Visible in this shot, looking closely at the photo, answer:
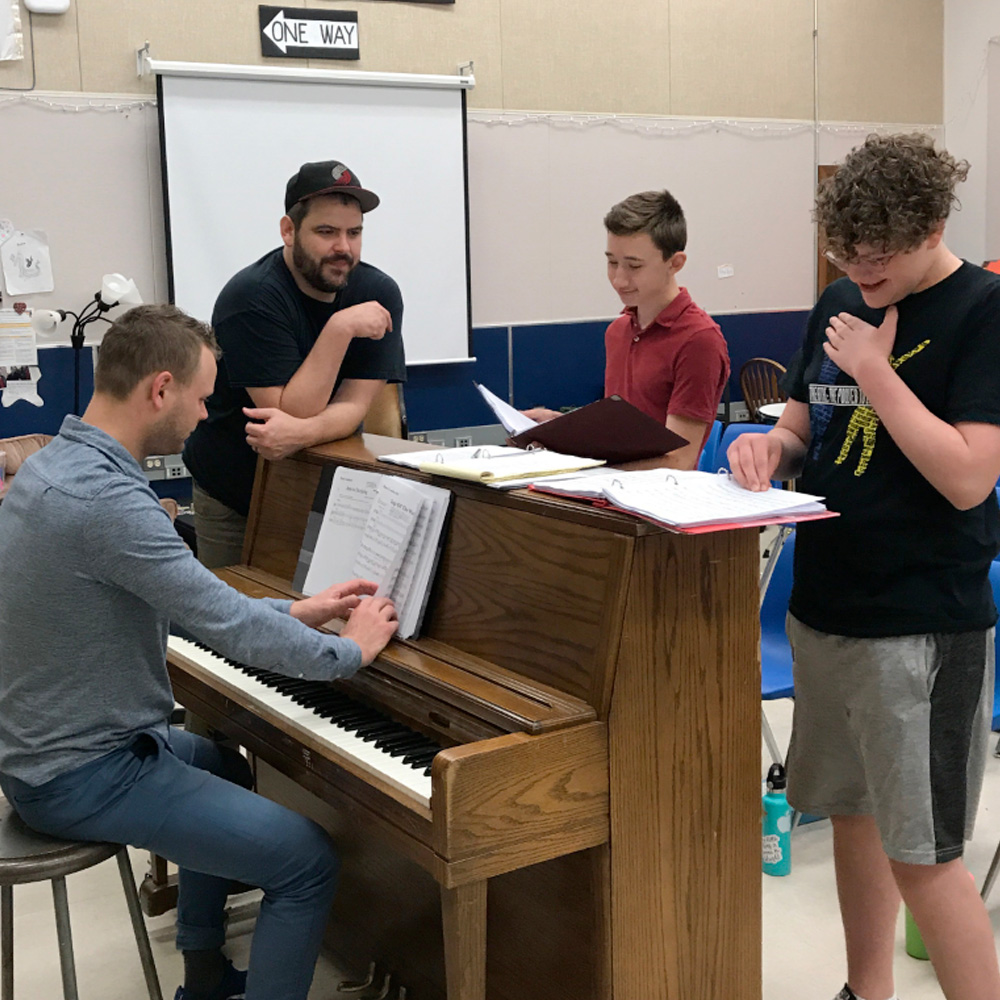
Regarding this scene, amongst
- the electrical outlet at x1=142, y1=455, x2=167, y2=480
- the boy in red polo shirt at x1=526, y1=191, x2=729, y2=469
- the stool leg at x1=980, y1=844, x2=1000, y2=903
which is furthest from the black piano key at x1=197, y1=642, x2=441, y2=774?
the electrical outlet at x1=142, y1=455, x2=167, y2=480

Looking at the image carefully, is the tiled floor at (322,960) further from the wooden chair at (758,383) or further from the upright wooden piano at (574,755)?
the wooden chair at (758,383)

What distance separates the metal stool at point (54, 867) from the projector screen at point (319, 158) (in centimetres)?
369

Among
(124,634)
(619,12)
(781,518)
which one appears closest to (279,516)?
(124,634)

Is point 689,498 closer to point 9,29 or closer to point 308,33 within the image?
point 9,29

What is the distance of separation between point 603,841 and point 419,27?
4998 mm

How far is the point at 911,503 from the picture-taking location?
5.93 feet

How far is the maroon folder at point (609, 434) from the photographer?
6.63 ft

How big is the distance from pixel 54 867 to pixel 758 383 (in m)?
5.80

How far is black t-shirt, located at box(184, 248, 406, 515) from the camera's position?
257 cm

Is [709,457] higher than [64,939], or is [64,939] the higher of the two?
[709,457]

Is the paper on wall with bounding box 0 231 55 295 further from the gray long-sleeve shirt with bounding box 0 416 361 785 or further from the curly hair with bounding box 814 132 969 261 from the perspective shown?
the curly hair with bounding box 814 132 969 261

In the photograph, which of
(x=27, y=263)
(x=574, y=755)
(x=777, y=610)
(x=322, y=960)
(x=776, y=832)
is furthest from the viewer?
(x=27, y=263)

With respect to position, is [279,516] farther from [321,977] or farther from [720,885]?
[720,885]

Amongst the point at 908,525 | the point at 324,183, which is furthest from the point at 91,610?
the point at 908,525
